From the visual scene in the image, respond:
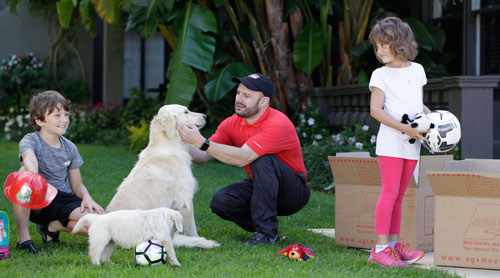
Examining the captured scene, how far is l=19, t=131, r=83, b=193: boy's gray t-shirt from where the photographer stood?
14.9ft

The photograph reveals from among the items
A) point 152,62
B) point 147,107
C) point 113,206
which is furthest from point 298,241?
point 152,62

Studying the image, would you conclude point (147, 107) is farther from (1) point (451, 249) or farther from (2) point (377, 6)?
(1) point (451, 249)

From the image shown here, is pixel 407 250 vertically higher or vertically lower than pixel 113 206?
lower

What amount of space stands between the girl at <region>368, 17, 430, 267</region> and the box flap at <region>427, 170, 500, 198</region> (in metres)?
0.19

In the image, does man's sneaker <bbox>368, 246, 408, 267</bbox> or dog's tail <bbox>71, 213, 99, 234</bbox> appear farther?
man's sneaker <bbox>368, 246, 408, 267</bbox>

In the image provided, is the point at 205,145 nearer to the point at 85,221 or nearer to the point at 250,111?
the point at 250,111

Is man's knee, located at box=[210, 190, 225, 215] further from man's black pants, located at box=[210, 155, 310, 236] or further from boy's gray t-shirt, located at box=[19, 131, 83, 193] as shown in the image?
boy's gray t-shirt, located at box=[19, 131, 83, 193]

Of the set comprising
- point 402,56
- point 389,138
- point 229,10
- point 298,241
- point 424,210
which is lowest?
point 298,241

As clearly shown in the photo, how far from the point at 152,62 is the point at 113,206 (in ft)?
39.7

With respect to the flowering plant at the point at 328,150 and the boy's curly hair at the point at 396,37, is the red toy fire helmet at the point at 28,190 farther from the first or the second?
the flowering plant at the point at 328,150

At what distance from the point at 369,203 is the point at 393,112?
0.85 meters

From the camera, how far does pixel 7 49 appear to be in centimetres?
1554

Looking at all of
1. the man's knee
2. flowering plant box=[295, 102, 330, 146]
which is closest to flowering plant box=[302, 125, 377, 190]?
flowering plant box=[295, 102, 330, 146]

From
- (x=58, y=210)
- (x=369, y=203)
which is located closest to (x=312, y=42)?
(x=369, y=203)
